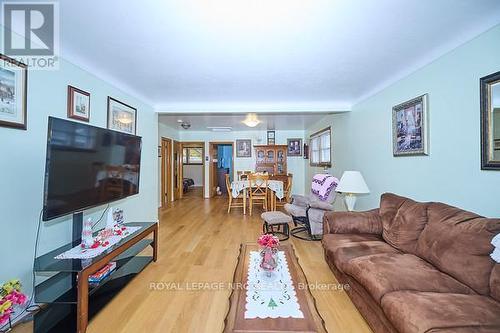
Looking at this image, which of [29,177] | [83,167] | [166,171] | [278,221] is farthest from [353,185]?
[166,171]

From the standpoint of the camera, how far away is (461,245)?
1594mm

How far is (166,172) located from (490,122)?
6.62 metres

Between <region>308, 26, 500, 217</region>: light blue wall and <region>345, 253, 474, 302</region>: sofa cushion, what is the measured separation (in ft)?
2.24

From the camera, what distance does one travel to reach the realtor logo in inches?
63.5

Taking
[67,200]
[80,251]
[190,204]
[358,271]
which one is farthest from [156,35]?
[190,204]

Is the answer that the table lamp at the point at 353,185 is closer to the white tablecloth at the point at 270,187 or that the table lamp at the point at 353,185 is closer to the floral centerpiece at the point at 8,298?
the white tablecloth at the point at 270,187

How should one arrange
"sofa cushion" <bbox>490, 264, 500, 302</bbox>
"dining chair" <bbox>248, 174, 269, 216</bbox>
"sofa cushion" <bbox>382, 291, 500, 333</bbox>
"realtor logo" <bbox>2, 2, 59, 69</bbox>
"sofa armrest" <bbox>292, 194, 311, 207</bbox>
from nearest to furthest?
1. "sofa cushion" <bbox>382, 291, 500, 333</bbox>
2. "sofa cushion" <bbox>490, 264, 500, 302</bbox>
3. "realtor logo" <bbox>2, 2, 59, 69</bbox>
4. "sofa armrest" <bbox>292, 194, 311, 207</bbox>
5. "dining chair" <bbox>248, 174, 269, 216</bbox>

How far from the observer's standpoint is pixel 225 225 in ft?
14.8

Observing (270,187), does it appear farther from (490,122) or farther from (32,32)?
(32,32)

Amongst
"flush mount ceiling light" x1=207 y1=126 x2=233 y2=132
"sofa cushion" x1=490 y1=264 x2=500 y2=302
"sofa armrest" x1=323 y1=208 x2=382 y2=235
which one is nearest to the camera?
"sofa cushion" x1=490 y1=264 x2=500 y2=302

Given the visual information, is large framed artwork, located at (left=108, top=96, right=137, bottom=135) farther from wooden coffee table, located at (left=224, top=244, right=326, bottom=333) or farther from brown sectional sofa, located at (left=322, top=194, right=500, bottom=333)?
brown sectional sofa, located at (left=322, top=194, right=500, bottom=333)

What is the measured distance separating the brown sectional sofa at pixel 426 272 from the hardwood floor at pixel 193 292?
0.83ft

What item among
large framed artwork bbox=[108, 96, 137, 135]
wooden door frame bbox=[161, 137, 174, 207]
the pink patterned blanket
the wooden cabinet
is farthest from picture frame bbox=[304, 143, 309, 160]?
large framed artwork bbox=[108, 96, 137, 135]

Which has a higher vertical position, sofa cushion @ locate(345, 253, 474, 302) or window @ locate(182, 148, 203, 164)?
window @ locate(182, 148, 203, 164)
